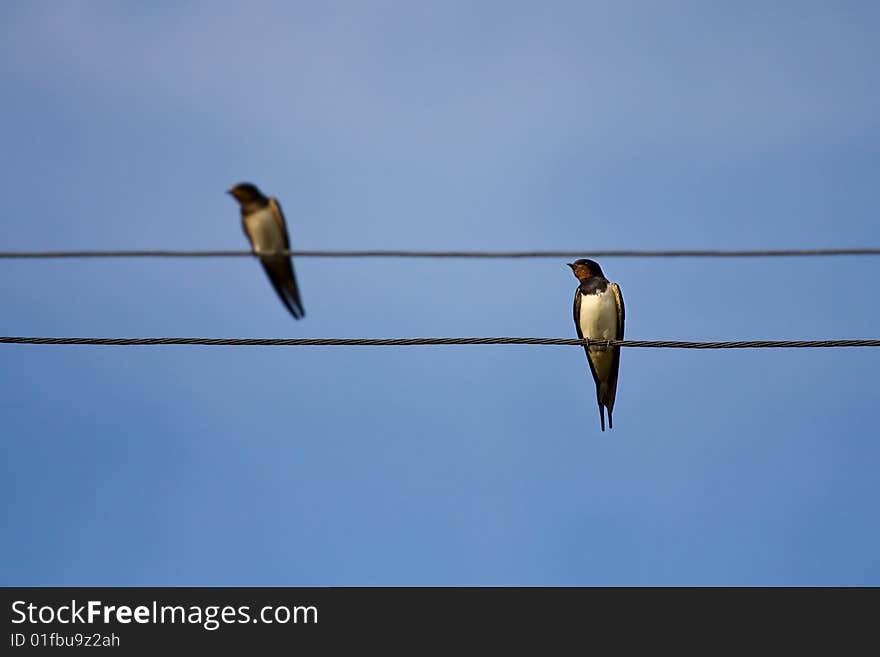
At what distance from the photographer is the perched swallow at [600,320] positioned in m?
11.7

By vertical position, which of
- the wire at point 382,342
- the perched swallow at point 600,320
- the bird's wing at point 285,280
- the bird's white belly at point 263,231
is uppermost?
the perched swallow at point 600,320

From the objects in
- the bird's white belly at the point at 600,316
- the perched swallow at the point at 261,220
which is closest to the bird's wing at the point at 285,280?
the perched swallow at the point at 261,220

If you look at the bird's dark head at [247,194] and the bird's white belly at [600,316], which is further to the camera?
the bird's white belly at [600,316]

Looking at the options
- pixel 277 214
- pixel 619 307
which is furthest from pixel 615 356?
pixel 277 214

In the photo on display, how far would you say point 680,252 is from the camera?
6.68 meters

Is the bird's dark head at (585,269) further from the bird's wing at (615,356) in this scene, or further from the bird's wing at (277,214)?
the bird's wing at (277,214)

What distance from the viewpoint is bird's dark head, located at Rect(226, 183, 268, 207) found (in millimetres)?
9195

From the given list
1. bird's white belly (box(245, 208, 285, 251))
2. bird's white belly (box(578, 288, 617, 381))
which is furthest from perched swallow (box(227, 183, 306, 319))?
bird's white belly (box(578, 288, 617, 381))

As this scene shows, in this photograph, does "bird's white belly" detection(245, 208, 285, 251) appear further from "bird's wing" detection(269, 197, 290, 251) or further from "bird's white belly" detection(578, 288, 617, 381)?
"bird's white belly" detection(578, 288, 617, 381)

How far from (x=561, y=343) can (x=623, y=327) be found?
192 inches

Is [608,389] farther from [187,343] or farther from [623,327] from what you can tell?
[187,343]

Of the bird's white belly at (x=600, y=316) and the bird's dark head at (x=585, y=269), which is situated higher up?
the bird's dark head at (x=585, y=269)

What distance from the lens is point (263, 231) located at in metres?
9.16

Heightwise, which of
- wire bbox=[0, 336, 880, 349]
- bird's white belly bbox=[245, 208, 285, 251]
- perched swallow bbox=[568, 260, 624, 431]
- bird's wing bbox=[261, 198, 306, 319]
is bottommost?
wire bbox=[0, 336, 880, 349]
